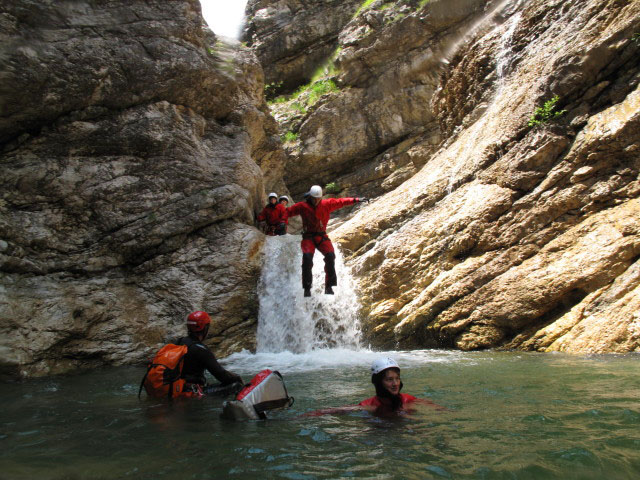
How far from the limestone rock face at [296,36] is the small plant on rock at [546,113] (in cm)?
2025

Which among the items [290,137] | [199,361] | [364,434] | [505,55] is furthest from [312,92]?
[364,434]

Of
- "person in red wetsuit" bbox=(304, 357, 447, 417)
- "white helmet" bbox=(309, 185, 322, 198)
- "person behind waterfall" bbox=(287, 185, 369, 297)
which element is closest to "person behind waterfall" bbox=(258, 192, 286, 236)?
"person behind waterfall" bbox=(287, 185, 369, 297)

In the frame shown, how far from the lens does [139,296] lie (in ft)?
36.5

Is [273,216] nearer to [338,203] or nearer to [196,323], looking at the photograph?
[338,203]

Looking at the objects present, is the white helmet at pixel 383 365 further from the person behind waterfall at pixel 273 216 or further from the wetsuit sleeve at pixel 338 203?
the person behind waterfall at pixel 273 216

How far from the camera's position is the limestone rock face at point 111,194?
32.8 feet

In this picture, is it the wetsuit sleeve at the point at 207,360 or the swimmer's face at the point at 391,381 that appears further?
the wetsuit sleeve at the point at 207,360

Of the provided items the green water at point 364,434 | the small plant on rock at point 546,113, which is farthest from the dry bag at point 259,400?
the small plant on rock at point 546,113

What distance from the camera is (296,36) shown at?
28500 millimetres

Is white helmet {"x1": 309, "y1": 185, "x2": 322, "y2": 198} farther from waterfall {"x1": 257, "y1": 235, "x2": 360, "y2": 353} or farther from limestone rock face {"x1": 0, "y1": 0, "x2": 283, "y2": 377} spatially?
limestone rock face {"x1": 0, "y1": 0, "x2": 283, "y2": 377}

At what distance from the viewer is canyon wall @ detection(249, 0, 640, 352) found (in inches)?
324

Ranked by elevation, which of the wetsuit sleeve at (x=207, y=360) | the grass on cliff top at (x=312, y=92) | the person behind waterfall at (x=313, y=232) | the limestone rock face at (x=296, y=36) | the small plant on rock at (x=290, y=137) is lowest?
the wetsuit sleeve at (x=207, y=360)

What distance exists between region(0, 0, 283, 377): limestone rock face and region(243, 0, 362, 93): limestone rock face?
1599 cm

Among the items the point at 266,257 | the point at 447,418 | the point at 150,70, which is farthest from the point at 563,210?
the point at 150,70
